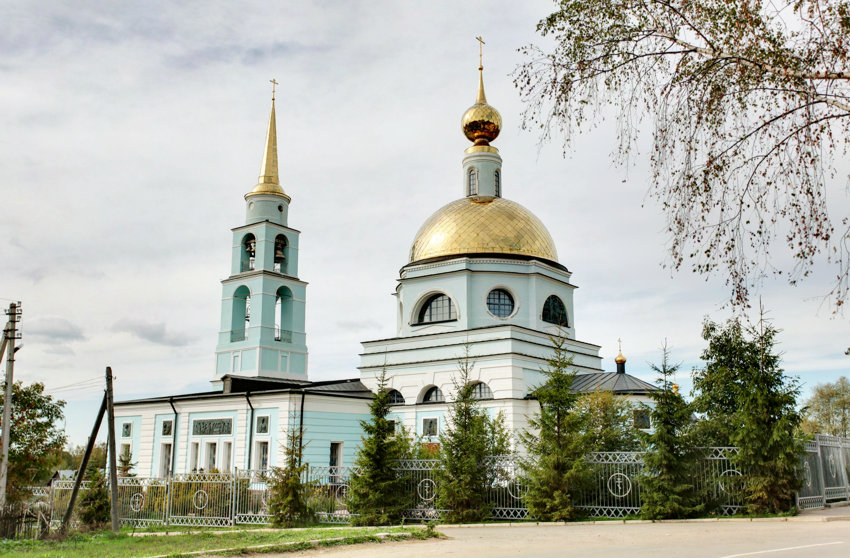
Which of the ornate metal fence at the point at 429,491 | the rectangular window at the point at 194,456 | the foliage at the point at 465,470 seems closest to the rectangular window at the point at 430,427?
the ornate metal fence at the point at 429,491

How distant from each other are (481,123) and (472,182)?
8.53ft

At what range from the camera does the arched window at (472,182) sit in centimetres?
3194

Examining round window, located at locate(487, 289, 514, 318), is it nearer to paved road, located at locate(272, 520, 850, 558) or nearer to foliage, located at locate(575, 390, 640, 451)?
foliage, located at locate(575, 390, 640, 451)

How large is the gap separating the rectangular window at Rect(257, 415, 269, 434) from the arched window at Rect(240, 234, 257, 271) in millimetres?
9621

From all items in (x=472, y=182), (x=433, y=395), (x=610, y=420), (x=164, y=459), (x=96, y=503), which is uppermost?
(x=472, y=182)

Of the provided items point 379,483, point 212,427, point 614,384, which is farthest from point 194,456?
point 614,384

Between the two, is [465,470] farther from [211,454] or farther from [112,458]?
[211,454]

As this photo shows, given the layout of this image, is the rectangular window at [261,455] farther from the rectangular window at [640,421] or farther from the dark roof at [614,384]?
the rectangular window at [640,421]

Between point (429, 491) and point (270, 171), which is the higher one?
point (270, 171)

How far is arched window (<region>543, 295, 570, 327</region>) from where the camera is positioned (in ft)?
94.2

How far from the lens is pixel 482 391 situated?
25.4 metres

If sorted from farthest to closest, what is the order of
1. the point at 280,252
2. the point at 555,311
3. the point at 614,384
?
the point at 280,252 → the point at 555,311 → the point at 614,384

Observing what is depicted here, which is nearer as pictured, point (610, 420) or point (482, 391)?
point (610, 420)

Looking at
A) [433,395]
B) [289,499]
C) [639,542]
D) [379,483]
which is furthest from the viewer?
[433,395]
